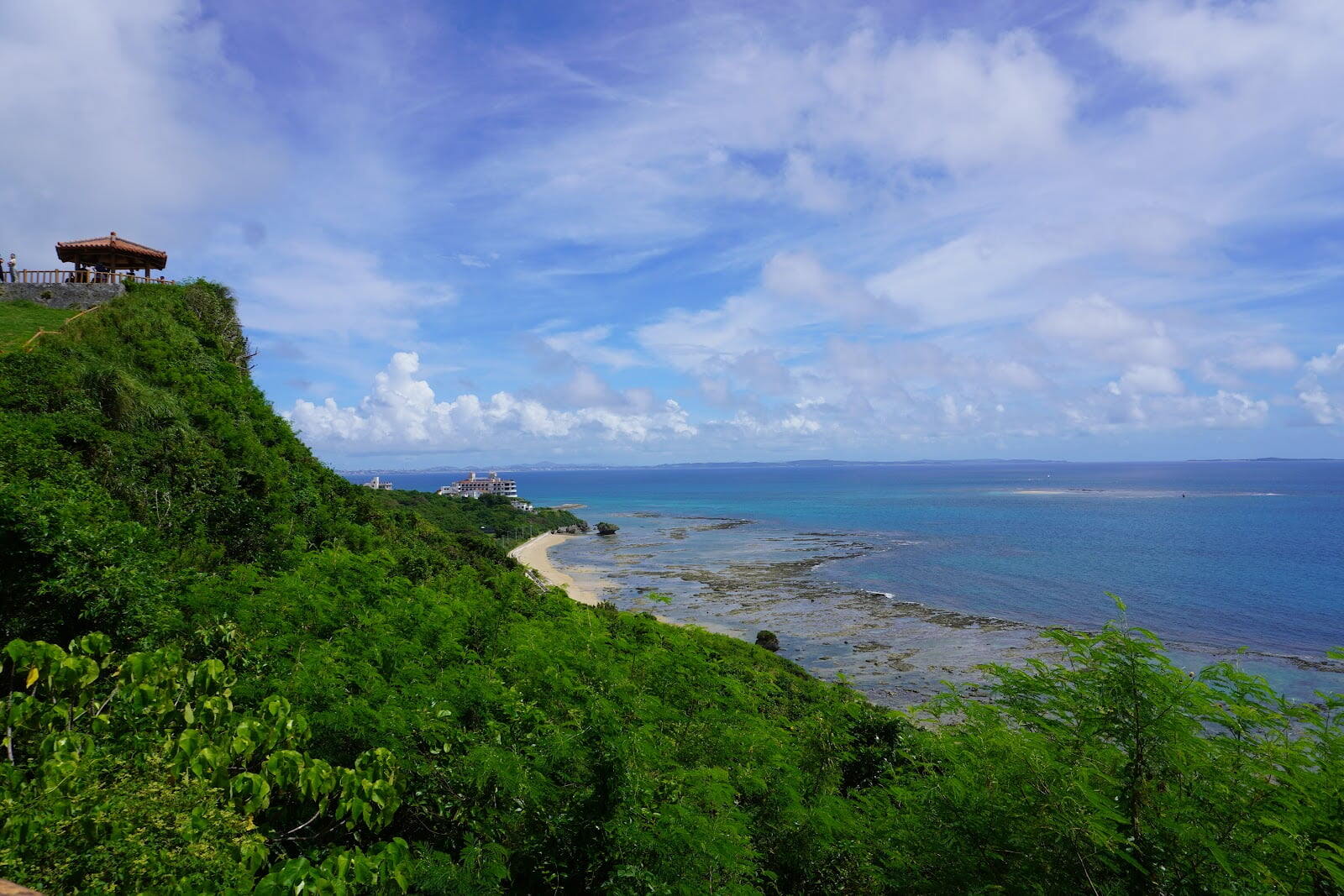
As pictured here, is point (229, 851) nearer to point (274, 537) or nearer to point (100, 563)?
point (100, 563)

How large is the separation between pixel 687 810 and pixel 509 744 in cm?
234

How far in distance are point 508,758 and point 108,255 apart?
3374 cm

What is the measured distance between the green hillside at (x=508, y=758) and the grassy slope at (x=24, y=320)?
36.1 feet

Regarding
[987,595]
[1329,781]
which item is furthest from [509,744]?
[987,595]

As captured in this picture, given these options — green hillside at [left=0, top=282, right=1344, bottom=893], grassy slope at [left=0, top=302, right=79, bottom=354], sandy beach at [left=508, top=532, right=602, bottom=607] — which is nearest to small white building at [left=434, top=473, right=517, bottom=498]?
sandy beach at [left=508, top=532, right=602, bottom=607]

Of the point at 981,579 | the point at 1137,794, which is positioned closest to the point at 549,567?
the point at 981,579

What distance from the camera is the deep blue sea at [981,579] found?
37.8 meters

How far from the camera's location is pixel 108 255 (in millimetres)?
28094

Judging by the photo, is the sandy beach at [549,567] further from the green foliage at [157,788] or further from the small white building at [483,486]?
the small white building at [483,486]

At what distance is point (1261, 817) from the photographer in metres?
4.05

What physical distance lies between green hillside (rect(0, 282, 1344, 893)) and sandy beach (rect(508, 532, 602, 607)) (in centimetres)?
2557

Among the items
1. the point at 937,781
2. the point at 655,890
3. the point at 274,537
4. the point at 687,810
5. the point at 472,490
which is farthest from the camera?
the point at 472,490

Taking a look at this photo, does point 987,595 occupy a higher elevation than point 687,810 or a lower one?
lower

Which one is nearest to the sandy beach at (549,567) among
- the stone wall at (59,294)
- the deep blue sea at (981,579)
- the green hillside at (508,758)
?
the deep blue sea at (981,579)
